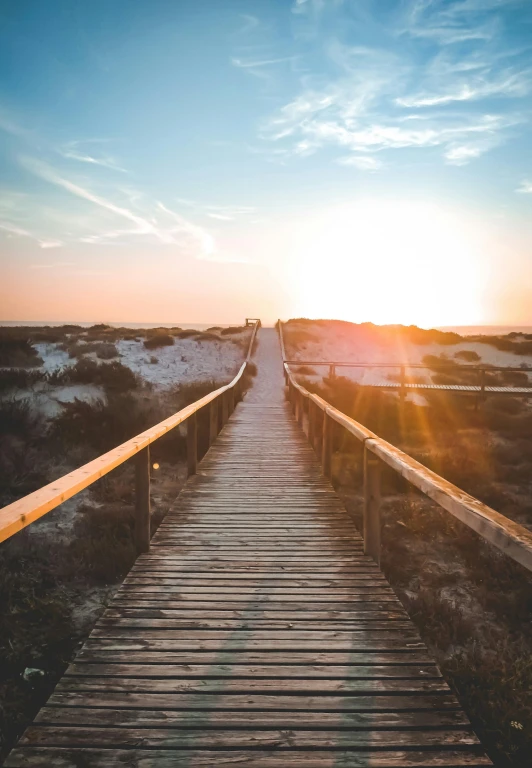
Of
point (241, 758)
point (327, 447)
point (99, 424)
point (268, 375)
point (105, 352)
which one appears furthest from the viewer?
point (105, 352)

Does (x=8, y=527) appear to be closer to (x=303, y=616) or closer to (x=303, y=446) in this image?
(x=303, y=616)

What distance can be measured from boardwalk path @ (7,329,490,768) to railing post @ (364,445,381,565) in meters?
0.12

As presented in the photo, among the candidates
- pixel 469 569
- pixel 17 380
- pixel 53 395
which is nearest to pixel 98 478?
pixel 469 569

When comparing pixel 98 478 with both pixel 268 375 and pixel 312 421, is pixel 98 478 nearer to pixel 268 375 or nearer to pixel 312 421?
pixel 312 421

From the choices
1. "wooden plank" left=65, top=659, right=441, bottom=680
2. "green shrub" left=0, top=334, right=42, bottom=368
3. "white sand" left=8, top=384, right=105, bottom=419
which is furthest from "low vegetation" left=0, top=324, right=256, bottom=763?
"green shrub" left=0, top=334, right=42, bottom=368

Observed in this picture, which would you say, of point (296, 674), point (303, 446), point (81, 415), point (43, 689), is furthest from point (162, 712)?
point (81, 415)

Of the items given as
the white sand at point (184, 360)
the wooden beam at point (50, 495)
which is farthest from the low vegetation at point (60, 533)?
the white sand at point (184, 360)

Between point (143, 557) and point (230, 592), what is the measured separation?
2.96ft

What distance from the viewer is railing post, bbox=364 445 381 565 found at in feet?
12.8

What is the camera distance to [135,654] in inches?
101

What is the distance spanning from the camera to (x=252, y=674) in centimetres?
241

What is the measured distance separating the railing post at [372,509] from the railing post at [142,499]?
1744 millimetres

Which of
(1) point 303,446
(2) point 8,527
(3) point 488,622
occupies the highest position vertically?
(2) point 8,527

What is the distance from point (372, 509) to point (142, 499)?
1.80 metres
